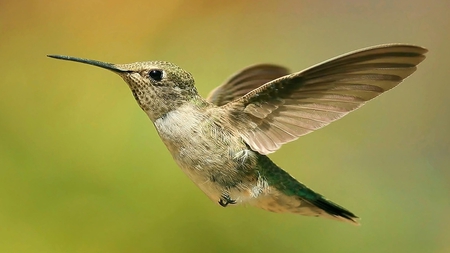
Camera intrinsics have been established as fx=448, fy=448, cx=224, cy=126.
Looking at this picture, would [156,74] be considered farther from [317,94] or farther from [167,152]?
[167,152]

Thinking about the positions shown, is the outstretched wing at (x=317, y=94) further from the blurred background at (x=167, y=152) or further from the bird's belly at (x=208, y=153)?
the blurred background at (x=167, y=152)

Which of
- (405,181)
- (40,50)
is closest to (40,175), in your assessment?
(40,50)

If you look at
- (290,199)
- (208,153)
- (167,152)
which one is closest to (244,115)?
(208,153)

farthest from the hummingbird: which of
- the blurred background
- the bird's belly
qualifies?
the blurred background

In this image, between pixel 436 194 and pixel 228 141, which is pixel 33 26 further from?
pixel 436 194

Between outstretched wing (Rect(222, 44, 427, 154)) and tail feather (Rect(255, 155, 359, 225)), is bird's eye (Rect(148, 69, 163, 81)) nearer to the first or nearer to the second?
outstretched wing (Rect(222, 44, 427, 154))

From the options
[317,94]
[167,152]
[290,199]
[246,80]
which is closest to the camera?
[317,94]

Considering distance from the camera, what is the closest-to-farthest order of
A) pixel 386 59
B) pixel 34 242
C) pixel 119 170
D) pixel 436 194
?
pixel 386 59
pixel 34 242
pixel 119 170
pixel 436 194
